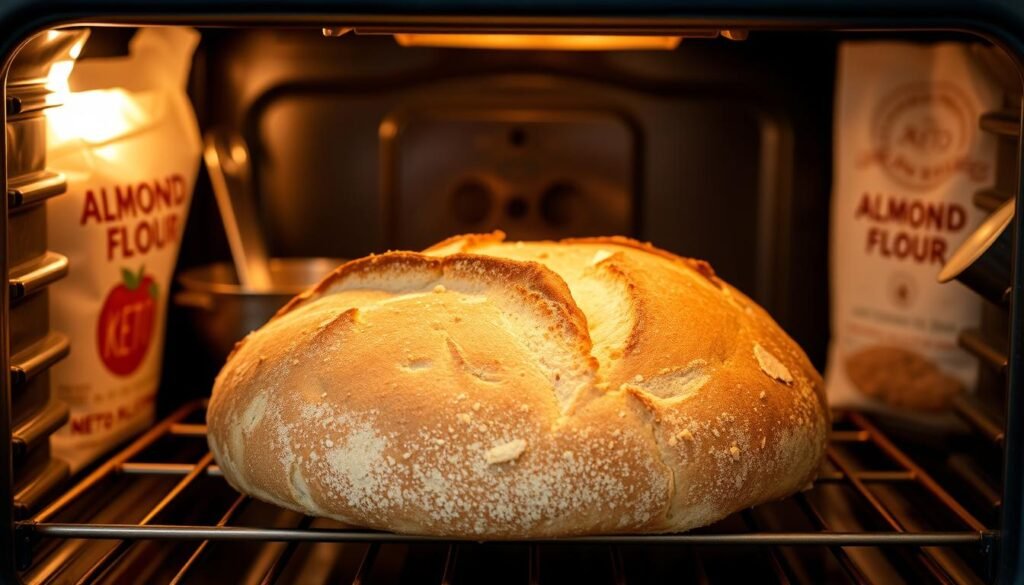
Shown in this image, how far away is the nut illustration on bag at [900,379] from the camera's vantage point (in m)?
1.35

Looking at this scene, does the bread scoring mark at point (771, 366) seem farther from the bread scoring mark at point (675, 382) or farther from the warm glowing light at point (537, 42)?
→ the warm glowing light at point (537, 42)

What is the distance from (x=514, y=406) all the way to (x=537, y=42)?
65cm

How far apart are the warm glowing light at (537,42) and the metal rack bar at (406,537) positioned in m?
A: 0.69

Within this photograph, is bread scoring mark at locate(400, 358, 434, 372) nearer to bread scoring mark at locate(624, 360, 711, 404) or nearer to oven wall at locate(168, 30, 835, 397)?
bread scoring mark at locate(624, 360, 711, 404)

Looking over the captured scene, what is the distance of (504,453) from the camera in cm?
83

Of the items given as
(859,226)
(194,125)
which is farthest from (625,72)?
(194,125)

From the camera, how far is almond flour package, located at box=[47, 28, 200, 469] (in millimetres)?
1146

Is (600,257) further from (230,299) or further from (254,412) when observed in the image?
(230,299)

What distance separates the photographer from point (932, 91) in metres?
1.34

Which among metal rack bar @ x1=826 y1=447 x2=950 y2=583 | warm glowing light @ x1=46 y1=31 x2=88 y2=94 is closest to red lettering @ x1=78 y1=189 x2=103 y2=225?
warm glowing light @ x1=46 y1=31 x2=88 y2=94

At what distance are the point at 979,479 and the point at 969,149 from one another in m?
0.39

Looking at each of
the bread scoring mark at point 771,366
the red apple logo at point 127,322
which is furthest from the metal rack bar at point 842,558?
the red apple logo at point 127,322

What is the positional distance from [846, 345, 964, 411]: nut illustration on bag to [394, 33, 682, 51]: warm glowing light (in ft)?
1.41

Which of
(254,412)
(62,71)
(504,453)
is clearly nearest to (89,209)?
(62,71)
